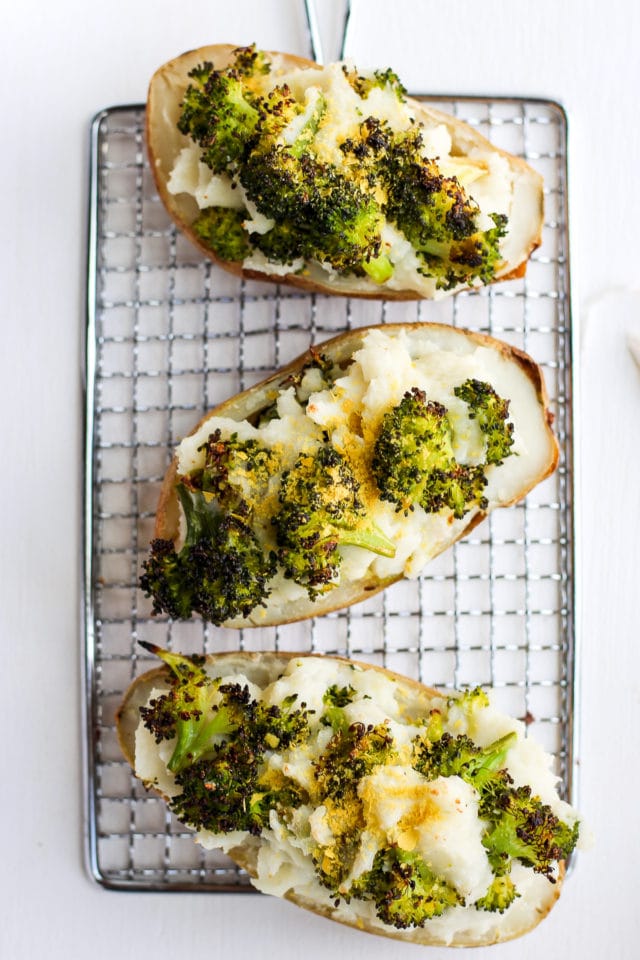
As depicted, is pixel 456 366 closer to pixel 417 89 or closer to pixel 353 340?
pixel 353 340

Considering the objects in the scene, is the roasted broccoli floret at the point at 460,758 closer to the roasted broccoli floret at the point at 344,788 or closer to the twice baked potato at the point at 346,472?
the roasted broccoli floret at the point at 344,788

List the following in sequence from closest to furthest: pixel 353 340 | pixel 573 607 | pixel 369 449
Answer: pixel 369 449, pixel 353 340, pixel 573 607

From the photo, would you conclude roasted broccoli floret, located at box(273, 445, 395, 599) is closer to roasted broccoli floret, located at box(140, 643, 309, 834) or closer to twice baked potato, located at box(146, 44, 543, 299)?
roasted broccoli floret, located at box(140, 643, 309, 834)

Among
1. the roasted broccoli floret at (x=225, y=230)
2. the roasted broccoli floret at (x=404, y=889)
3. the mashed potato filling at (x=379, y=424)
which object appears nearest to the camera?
the roasted broccoli floret at (x=404, y=889)

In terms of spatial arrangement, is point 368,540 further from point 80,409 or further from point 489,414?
point 80,409

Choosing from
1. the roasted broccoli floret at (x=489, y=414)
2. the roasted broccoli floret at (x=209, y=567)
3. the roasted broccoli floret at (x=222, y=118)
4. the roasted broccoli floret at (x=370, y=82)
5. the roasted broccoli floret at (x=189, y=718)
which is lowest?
the roasted broccoli floret at (x=189, y=718)

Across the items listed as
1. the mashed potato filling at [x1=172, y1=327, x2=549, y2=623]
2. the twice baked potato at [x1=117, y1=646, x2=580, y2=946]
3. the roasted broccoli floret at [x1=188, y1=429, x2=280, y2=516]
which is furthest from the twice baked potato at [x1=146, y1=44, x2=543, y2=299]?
the twice baked potato at [x1=117, y1=646, x2=580, y2=946]

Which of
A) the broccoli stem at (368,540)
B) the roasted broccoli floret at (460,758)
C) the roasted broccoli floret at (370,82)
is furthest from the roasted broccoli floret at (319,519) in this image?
the roasted broccoli floret at (370,82)

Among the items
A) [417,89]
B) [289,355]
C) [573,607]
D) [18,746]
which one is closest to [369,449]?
[289,355]
